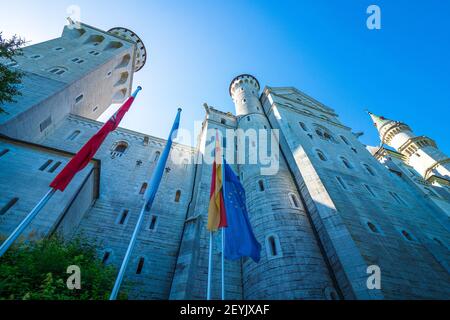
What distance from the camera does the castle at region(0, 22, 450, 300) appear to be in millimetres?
→ 10648

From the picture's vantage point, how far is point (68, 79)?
64.6 feet

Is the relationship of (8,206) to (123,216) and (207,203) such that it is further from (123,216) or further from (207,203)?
(207,203)

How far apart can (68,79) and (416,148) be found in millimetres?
45258

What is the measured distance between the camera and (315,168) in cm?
1585

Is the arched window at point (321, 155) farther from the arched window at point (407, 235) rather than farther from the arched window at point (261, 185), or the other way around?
the arched window at point (407, 235)

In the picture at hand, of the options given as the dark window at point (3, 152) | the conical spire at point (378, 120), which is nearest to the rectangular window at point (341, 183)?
the dark window at point (3, 152)

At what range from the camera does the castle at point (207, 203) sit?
1065 centimetres

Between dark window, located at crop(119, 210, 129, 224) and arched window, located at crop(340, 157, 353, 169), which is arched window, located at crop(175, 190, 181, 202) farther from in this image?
arched window, located at crop(340, 157, 353, 169)

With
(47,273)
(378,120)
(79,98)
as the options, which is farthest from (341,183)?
(378,120)

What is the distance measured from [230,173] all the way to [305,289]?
5820 millimetres

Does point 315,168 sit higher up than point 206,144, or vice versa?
point 206,144

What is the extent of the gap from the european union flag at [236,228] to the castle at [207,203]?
302 centimetres
